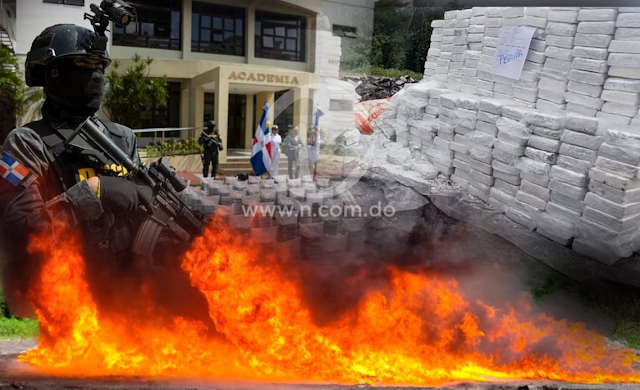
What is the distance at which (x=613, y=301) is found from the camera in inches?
164

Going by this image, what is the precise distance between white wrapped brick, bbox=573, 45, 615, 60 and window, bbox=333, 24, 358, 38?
1421mm

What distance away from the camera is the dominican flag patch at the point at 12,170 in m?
2.77

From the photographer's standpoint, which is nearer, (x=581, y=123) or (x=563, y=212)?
(x=581, y=123)

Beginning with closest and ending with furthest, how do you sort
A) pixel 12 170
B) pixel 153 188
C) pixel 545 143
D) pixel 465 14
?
pixel 12 170 < pixel 153 188 < pixel 545 143 < pixel 465 14

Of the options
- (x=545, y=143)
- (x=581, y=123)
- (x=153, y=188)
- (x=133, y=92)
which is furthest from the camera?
(x=545, y=143)

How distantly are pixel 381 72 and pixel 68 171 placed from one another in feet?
6.69

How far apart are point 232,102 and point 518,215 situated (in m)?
2.06

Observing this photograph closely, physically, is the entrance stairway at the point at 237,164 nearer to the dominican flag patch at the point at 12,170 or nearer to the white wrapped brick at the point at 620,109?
the dominican flag patch at the point at 12,170

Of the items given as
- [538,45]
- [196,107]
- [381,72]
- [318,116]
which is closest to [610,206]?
[538,45]

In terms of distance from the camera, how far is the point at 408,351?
3.52 m

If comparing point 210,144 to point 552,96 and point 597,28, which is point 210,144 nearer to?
point 552,96

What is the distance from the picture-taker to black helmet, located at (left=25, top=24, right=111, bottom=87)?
9.15 ft

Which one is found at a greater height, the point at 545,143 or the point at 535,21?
the point at 535,21

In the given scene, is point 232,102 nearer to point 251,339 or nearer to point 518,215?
point 251,339
